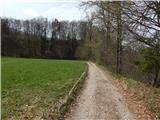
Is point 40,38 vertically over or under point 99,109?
over

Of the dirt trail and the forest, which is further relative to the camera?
the forest

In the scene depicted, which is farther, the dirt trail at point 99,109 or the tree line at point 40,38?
the tree line at point 40,38

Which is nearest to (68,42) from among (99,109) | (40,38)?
(40,38)

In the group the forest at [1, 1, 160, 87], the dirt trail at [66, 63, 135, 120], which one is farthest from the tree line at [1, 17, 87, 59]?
the dirt trail at [66, 63, 135, 120]

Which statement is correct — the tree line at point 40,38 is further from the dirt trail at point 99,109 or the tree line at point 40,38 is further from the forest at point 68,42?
the dirt trail at point 99,109

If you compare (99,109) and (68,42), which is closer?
(99,109)

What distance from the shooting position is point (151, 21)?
54.6ft

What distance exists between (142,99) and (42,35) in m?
113

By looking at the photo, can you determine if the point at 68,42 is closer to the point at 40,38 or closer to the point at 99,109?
the point at 40,38

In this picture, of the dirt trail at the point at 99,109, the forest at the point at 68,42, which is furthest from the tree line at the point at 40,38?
the dirt trail at the point at 99,109

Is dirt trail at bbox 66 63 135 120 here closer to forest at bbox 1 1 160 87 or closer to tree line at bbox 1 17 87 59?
forest at bbox 1 1 160 87

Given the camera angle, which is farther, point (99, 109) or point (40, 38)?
point (40, 38)

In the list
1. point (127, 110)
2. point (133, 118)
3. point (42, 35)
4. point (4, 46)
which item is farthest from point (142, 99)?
point (42, 35)

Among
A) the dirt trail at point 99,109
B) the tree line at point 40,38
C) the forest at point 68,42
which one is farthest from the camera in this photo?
the tree line at point 40,38
